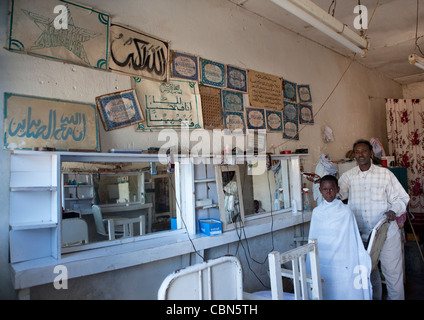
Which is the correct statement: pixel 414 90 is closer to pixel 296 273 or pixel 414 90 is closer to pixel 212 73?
pixel 212 73

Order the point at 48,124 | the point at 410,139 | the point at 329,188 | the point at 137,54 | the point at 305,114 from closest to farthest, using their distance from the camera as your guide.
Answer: the point at 48,124 → the point at 137,54 → the point at 329,188 → the point at 305,114 → the point at 410,139

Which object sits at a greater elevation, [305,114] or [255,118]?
[305,114]

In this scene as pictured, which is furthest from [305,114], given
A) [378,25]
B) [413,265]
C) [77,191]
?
[77,191]

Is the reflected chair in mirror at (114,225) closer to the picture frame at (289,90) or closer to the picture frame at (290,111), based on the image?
the picture frame at (290,111)

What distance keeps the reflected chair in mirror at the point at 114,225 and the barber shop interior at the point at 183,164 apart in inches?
0.7

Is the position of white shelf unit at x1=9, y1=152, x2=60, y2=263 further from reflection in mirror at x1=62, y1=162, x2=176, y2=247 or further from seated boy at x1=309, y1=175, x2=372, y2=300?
seated boy at x1=309, y1=175, x2=372, y2=300

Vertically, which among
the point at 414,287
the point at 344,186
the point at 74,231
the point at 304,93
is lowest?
the point at 414,287

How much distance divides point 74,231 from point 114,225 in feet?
0.99

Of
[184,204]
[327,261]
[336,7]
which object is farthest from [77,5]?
[336,7]

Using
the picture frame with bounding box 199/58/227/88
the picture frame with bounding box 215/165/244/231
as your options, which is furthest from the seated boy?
the picture frame with bounding box 199/58/227/88

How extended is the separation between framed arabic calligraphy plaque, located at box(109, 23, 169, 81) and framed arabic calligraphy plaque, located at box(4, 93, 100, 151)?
44 centimetres

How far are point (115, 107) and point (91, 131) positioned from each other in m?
0.27

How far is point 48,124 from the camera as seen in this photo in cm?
202

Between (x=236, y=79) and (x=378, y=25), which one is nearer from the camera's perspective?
(x=236, y=79)
